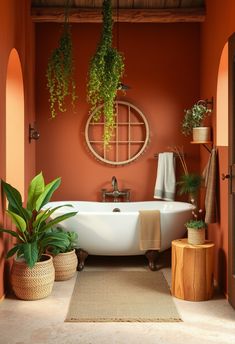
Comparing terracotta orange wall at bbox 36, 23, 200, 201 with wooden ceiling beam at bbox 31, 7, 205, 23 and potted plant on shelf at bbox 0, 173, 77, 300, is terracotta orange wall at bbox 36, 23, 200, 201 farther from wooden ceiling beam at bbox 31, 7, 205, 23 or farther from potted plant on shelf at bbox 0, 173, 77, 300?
potted plant on shelf at bbox 0, 173, 77, 300

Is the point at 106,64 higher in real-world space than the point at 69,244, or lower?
higher

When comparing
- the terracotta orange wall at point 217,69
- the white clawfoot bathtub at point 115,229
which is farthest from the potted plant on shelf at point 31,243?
the terracotta orange wall at point 217,69

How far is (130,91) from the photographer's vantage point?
5484 millimetres

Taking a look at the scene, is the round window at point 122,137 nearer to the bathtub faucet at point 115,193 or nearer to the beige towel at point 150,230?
the bathtub faucet at point 115,193

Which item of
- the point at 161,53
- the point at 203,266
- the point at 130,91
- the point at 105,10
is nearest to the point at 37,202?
the point at 203,266

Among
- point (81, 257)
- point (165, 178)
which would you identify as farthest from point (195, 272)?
point (165, 178)

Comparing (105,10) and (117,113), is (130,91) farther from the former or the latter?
(105,10)

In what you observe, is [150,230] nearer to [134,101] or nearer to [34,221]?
[34,221]

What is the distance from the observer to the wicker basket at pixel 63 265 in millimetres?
4215

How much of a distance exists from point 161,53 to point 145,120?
0.81 meters

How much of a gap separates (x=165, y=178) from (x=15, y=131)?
1783 millimetres

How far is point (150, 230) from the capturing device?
179 inches

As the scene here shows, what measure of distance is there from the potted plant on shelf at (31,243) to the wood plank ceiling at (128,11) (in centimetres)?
196

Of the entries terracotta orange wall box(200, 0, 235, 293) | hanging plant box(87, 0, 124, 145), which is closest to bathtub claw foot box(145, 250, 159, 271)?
terracotta orange wall box(200, 0, 235, 293)
